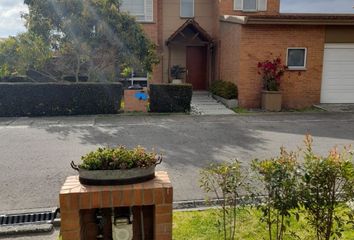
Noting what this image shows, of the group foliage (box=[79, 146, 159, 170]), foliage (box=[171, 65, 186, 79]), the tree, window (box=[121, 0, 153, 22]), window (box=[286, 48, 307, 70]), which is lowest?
foliage (box=[79, 146, 159, 170])

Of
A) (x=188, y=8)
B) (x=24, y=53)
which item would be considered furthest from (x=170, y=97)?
(x=188, y=8)

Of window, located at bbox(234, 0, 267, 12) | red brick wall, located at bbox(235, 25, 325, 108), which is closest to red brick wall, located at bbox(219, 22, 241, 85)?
red brick wall, located at bbox(235, 25, 325, 108)

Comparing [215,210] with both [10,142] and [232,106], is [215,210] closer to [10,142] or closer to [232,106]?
[10,142]

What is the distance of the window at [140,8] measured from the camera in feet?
58.5

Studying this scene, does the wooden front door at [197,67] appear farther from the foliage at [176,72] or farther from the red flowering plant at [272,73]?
the red flowering plant at [272,73]

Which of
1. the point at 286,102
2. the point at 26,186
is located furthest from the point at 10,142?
the point at 286,102

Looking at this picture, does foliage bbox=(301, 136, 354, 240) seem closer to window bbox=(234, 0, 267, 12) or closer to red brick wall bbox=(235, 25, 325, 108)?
red brick wall bbox=(235, 25, 325, 108)

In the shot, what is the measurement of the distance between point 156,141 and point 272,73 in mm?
7180

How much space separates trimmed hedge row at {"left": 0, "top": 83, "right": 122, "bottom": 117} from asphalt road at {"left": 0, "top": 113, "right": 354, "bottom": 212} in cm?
62

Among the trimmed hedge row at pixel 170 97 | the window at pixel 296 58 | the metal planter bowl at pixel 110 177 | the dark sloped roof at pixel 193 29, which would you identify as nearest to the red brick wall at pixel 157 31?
the dark sloped roof at pixel 193 29

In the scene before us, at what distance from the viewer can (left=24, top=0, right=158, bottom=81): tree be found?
42.4 ft

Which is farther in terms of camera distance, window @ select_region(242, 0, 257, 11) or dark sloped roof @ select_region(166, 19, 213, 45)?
window @ select_region(242, 0, 257, 11)

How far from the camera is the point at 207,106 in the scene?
1495cm

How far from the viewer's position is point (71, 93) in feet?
41.3
